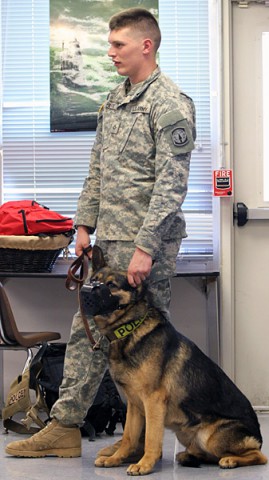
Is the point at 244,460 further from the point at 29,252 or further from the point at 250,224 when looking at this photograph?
the point at 250,224

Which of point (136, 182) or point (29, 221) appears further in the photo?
point (29, 221)

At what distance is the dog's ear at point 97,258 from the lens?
3.56 meters

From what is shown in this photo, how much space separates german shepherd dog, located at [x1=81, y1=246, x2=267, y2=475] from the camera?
11.4 ft

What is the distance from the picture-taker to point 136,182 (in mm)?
3621

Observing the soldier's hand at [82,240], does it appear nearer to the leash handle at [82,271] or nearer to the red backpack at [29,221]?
the leash handle at [82,271]

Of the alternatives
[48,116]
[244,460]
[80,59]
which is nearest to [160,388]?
[244,460]

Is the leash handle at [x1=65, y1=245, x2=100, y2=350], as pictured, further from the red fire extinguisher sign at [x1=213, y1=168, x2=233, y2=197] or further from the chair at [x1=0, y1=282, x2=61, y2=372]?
the red fire extinguisher sign at [x1=213, y1=168, x2=233, y2=197]

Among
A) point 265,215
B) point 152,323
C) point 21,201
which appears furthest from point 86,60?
point 152,323

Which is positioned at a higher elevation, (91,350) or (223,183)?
(223,183)

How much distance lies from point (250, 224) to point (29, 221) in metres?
1.28

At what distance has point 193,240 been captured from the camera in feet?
17.4

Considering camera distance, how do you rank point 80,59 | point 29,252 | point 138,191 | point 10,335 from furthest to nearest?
point 80,59
point 29,252
point 10,335
point 138,191

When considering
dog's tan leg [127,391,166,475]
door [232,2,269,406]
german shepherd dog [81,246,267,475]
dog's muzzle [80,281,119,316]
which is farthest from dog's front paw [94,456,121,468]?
door [232,2,269,406]

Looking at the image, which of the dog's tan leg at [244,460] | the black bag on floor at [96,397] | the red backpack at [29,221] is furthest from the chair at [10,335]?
the dog's tan leg at [244,460]
